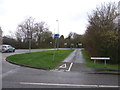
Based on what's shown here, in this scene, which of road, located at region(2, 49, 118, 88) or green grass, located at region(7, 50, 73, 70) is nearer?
road, located at region(2, 49, 118, 88)

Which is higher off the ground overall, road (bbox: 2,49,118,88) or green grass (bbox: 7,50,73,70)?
green grass (bbox: 7,50,73,70)

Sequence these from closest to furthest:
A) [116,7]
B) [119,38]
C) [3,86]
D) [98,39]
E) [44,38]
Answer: [3,86]
[119,38]
[98,39]
[116,7]
[44,38]

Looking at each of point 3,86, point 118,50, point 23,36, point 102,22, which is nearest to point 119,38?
point 118,50

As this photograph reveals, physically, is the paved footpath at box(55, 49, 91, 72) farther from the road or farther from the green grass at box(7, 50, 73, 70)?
the road

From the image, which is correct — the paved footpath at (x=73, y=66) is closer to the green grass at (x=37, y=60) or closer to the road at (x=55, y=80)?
the green grass at (x=37, y=60)

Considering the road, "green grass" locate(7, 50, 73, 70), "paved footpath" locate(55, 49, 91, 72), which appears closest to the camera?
the road

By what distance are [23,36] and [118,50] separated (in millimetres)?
54755

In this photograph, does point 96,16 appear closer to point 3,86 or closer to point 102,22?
point 102,22

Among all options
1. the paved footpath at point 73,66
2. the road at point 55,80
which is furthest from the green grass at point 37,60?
the road at point 55,80

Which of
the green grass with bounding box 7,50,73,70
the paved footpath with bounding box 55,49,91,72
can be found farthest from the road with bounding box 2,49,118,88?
the green grass with bounding box 7,50,73,70

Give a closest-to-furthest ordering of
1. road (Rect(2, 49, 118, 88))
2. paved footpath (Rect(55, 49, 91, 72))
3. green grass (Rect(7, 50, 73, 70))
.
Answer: road (Rect(2, 49, 118, 88)) → paved footpath (Rect(55, 49, 91, 72)) → green grass (Rect(7, 50, 73, 70))

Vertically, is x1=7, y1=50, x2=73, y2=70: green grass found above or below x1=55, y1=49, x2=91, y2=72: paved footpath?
above

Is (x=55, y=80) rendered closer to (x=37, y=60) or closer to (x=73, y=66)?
(x=73, y=66)

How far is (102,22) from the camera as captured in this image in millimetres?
19125
